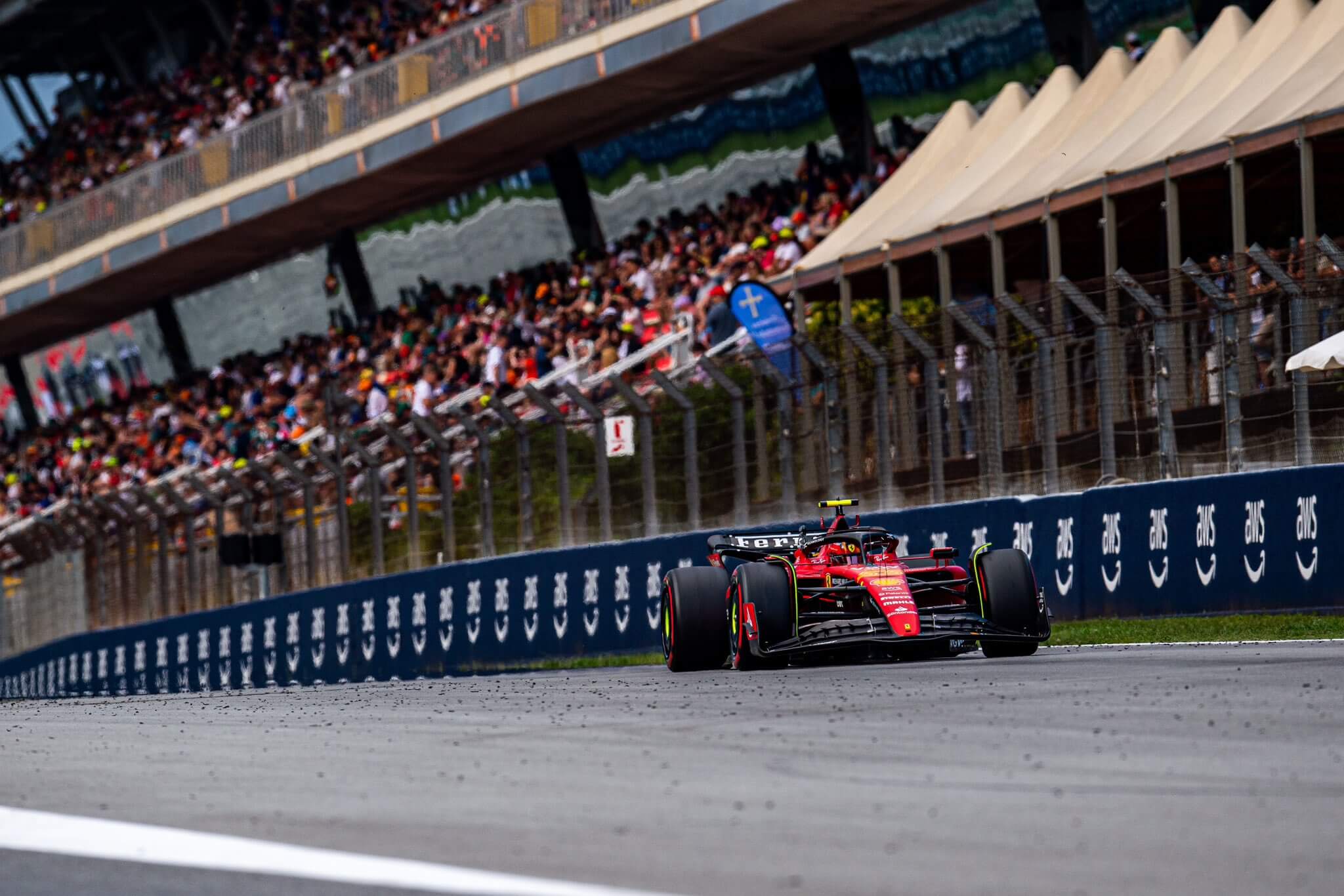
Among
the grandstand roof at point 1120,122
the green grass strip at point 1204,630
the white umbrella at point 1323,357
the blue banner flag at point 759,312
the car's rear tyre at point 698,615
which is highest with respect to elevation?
the grandstand roof at point 1120,122

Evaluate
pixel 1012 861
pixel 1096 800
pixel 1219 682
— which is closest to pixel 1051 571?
pixel 1219 682

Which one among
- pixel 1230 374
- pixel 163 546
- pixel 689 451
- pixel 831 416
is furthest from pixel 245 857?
pixel 163 546

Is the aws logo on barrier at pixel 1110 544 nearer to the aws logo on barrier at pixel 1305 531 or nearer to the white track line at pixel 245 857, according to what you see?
the aws logo on barrier at pixel 1305 531

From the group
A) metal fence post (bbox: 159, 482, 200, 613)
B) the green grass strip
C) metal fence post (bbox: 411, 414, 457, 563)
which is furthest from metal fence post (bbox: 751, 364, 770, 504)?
metal fence post (bbox: 159, 482, 200, 613)

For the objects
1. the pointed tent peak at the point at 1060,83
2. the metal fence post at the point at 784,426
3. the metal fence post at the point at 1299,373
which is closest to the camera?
the metal fence post at the point at 1299,373

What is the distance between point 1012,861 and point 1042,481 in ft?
37.3

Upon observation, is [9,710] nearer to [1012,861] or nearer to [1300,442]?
[1300,442]

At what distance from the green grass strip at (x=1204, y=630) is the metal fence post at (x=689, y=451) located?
3.62 metres

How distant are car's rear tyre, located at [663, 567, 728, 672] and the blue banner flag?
375 inches

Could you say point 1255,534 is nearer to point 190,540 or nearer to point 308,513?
point 308,513

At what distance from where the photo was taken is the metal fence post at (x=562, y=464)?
1873 centimetres

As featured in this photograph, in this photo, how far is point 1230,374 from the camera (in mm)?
14398

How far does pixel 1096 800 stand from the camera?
5445mm

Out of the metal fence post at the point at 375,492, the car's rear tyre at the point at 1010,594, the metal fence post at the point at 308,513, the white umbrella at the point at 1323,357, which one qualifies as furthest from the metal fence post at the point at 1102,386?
the metal fence post at the point at 308,513
